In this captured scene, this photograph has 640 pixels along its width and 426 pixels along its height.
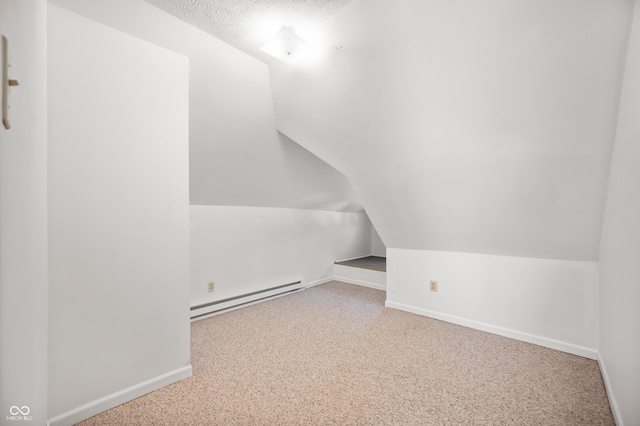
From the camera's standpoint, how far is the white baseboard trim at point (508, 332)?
208 cm

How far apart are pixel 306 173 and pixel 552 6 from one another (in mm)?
2602

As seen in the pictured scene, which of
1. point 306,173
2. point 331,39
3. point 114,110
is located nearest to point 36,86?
point 114,110

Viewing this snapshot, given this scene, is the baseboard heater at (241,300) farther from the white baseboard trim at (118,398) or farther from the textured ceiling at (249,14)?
the textured ceiling at (249,14)

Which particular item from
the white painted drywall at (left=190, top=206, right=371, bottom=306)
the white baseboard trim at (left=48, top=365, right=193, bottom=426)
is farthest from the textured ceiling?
the white baseboard trim at (left=48, top=365, right=193, bottom=426)

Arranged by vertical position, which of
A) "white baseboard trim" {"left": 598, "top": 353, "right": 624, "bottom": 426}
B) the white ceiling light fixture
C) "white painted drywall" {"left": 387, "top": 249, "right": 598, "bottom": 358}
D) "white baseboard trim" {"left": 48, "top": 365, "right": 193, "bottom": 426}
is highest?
the white ceiling light fixture

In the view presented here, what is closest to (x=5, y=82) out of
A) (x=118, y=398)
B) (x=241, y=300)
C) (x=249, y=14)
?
(x=249, y=14)

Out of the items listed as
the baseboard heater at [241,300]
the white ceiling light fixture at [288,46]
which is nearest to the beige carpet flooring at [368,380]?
the baseboard heater at [241,300]

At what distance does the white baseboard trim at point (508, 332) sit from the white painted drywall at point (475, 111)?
2.14 feet

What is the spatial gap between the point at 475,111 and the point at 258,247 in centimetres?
261

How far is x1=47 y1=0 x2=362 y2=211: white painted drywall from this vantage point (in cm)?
172

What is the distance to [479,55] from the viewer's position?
4.77ft

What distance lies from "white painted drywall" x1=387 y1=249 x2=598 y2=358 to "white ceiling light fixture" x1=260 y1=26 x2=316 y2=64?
2148 mm

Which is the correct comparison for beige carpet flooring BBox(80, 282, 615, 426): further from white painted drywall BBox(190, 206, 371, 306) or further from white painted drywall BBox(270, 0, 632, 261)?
white painted drywall BBox(270, 0, 632, 261)

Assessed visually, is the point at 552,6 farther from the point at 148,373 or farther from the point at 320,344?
the point at 148,373
